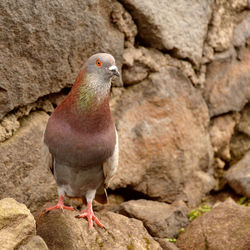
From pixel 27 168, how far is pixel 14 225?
2.89ft

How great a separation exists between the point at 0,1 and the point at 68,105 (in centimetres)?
77

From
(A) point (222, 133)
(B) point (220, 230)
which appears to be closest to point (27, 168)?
(B) point (220, 230)

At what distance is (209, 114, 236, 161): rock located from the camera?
4180 millimetres

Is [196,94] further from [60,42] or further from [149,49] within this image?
[60,42]

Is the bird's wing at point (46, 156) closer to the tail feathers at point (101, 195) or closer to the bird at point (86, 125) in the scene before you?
the bird at point (86, 125)

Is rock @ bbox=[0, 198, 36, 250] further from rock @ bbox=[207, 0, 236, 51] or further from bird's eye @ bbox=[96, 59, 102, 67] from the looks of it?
rock @ bbox=[207, 0, 236, 51]

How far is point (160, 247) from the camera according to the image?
2678 mm

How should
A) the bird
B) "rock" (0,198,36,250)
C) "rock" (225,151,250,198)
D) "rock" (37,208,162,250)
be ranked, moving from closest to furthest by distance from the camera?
"rock" (0,198,36,250) < "rock" (37,208,162,250) < the bird < "rock" (225,151,250,198)

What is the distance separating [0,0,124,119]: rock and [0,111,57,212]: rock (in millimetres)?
188

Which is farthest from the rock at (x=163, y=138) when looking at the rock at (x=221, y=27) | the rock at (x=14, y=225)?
the rock at (x=14, y=225)

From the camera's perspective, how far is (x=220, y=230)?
2994 millimetres

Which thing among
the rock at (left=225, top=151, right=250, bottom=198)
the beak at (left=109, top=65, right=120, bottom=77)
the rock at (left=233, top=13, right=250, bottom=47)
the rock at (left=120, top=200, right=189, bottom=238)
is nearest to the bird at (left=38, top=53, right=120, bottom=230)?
the beak at (left=109, top=65, right=120, bottom=77)

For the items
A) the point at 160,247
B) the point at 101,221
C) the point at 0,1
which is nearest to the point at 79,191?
the point at 101,221

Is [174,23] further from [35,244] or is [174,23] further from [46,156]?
[35,244]
